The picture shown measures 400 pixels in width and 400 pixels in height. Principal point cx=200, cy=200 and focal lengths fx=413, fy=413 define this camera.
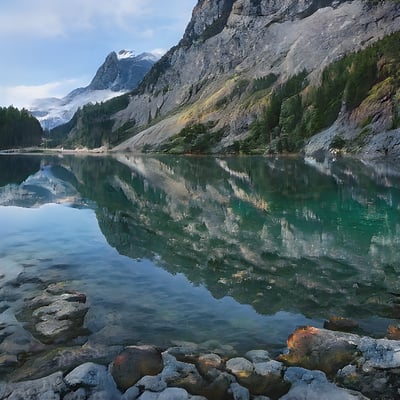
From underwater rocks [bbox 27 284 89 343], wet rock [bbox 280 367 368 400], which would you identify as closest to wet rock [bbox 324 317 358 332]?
wet rock [bbox 280 367 368 400]

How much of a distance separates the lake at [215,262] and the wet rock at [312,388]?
1583mm

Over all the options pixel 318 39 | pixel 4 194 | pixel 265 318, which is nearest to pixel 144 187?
pixel 4 194

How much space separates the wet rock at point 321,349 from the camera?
407 inches

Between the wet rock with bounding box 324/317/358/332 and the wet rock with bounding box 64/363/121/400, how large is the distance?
6.85 meters

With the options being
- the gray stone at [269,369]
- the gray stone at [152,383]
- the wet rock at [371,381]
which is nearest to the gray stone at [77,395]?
the gray stone at [152,383]

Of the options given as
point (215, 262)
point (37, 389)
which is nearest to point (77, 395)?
point (37, 389)

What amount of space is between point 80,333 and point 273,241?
47.3ft

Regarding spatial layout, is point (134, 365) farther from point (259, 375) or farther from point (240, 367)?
point (259, 375)

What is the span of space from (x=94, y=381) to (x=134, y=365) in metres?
1.04

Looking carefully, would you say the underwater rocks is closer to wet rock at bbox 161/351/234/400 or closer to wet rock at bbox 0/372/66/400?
wet rock at bbox 0/372/66/400

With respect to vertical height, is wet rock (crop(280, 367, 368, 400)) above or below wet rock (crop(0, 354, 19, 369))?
below

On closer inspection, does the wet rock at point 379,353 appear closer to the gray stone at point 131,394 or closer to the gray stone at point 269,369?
the gray stone at point 269,369

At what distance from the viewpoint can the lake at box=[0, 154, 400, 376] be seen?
13.5 metres

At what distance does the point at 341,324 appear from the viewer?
1286 cm
